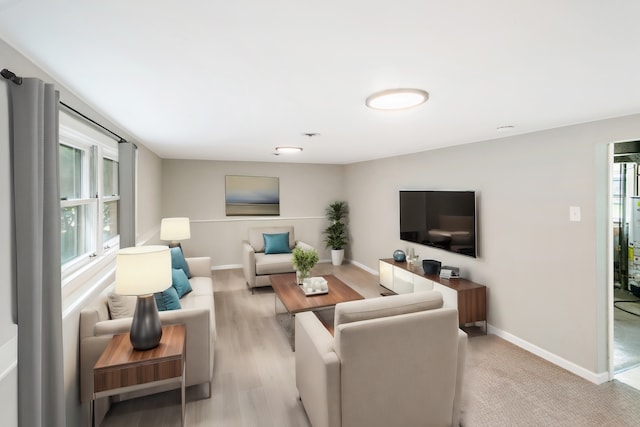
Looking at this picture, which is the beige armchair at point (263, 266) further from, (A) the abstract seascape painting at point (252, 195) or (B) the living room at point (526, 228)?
(B) the living room at point (526, 228)

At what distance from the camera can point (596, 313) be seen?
2709 millimetres

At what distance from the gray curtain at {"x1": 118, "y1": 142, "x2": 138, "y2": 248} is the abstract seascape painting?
3.14 metres

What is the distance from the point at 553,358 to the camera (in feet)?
9.91

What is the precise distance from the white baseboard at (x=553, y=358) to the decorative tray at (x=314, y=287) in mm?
1907

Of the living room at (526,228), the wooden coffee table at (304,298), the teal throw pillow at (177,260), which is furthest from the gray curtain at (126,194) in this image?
the wooden coffee table at (304,298)

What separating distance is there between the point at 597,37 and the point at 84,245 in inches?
137

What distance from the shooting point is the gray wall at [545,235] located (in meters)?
2.70

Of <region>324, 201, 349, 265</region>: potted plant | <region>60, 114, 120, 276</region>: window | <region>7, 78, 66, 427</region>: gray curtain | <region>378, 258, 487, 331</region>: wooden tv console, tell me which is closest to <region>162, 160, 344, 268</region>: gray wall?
<region>324, 201, 349, 265</region>: potted plant

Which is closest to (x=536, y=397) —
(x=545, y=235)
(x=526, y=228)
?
(x=545, y=235)

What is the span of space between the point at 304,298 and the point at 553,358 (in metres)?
2.42

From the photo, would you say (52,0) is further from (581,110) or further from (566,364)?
(566,364)

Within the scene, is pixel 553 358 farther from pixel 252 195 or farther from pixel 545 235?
pixel 252 195

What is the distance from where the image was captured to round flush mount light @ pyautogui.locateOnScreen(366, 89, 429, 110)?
1.93 m

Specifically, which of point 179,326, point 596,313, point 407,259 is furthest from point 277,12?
point 407,259
